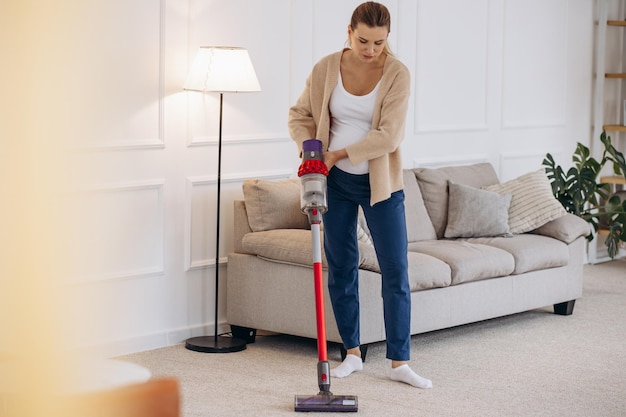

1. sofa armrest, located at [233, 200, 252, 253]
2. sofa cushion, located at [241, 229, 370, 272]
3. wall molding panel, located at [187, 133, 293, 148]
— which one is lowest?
sofa cushion, located at [241, 229, 370, 272]

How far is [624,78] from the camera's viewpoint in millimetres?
6801

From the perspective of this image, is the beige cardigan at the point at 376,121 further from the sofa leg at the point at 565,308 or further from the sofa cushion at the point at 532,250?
the sofa leg at the point at 565,308

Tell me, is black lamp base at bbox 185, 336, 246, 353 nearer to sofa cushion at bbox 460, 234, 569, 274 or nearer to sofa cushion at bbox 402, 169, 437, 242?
sofa cushion at bbox 402, 169, 437, 242

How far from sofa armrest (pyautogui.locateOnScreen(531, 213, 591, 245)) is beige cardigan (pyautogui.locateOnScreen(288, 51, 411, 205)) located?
1.67 metres

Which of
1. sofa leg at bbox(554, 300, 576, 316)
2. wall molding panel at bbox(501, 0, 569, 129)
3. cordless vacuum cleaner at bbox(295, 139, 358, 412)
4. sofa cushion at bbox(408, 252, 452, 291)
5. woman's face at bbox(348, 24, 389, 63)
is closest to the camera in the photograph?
cordless vacuum cleaner at bbox(295, 139, 358, 412)

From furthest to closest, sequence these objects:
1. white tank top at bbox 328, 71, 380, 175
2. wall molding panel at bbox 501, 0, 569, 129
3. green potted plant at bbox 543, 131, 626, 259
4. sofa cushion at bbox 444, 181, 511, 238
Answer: wall molding panel at bbox 501, 0, 569, 129
green potted plant at bbox 543, 131, 626, 259
sofa cushion at bbox 444, 181, 511, 238
white tank top at bbox 328, 71, 380, 175

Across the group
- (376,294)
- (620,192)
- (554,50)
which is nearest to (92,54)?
(376,294)

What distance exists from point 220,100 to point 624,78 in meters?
3.63

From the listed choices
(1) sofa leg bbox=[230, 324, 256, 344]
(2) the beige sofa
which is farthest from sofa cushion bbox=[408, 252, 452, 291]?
(1) sofa leg bbox=[230, 324, 256, 344]

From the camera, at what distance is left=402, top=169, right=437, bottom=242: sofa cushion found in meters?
4.88

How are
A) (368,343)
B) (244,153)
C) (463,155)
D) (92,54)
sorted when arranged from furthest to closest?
(463,155)
(244,153)
(368,343)
(92,54)

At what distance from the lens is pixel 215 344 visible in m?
4.27

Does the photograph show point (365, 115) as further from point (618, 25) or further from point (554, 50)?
point (618, 25)

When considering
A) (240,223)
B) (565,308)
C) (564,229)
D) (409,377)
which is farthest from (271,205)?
(565,308)
